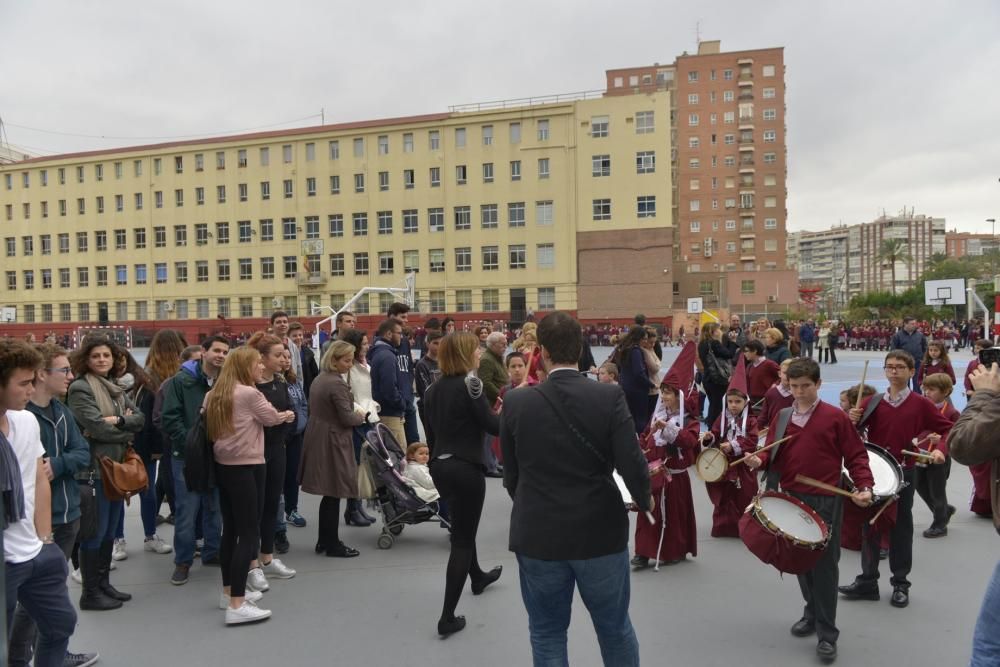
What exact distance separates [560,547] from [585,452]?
0.40 meters

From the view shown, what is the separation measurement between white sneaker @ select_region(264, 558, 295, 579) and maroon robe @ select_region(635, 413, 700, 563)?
2666mm

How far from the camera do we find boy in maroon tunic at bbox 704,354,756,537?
5562mm

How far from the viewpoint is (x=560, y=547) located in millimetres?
2787

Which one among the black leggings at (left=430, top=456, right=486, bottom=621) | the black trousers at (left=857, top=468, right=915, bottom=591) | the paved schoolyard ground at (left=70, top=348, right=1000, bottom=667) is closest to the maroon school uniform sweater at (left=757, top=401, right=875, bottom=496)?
the black trousers at (left=857, top=468, right=915, bottom=591)

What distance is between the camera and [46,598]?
2.95 m

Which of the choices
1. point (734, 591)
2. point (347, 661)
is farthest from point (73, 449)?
point (734, 591)

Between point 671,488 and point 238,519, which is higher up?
point 238,519

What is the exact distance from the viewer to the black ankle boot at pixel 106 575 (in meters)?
4.75

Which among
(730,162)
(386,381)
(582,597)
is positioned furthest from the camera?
(730,162)

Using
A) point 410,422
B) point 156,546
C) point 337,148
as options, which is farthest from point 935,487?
point 337,148

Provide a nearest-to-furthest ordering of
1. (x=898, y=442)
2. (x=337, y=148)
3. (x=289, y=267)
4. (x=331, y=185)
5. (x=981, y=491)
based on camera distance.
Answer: (x=898, y=442) → (x=981, y=491) → (x=337, y=148) → (x=331, y=185) → (x=289, y=267)

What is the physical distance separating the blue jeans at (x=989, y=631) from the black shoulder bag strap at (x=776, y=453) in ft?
4.37

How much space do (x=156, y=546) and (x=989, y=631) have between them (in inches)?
228

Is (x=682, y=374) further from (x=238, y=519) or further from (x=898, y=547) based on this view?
(x=238, y=519)
